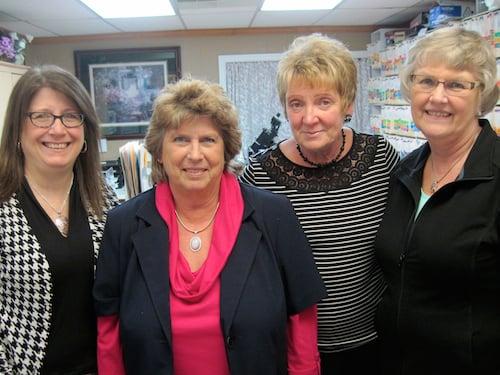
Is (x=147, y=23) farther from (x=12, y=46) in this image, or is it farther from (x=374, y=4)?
(x=374, y=4)

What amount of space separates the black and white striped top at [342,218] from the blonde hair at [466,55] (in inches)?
14.6

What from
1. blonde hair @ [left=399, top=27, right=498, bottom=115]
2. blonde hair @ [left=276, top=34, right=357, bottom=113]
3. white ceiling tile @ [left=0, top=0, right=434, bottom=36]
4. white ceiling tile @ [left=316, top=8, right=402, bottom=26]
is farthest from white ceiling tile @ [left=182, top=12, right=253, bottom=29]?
blonde hair @ [left=399, top=27, right=498, bottom=115]

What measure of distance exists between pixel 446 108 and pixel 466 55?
15cm

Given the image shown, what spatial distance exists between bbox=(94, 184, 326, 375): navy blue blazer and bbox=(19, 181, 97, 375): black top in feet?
0.40

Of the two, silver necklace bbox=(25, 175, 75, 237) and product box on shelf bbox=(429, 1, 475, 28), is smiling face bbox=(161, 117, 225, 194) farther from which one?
product box on shelf bbox=(429, 1, 475, 28)

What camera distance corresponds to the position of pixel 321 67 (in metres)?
1.41

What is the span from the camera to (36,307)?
135 centimetres

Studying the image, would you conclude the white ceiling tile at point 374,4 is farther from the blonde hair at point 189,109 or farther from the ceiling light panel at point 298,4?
the blonde hair at point 189,109

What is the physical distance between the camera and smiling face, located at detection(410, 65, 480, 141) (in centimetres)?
130

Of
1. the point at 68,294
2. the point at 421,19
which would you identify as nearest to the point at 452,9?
the point at 421,19

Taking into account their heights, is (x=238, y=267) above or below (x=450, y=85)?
below

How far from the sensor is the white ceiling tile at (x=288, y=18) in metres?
4.30

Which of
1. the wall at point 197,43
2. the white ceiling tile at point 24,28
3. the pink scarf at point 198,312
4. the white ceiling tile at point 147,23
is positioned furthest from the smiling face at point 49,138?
the wall at point 197,43

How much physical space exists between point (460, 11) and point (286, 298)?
10.1 feet
